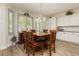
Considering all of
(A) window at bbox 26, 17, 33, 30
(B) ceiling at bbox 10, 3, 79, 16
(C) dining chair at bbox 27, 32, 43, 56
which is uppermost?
(B) ceiling at bbox 10, 3, 79, 16

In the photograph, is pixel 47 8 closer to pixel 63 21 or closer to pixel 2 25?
pixel 63 21

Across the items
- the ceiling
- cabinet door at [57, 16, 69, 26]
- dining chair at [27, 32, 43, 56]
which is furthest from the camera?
cabinet door at [57, 16, 69, 26]

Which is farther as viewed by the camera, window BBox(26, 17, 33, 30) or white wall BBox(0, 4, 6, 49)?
white wall BBox(0, 4, 6, 49)

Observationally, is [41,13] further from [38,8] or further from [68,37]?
[68,37]

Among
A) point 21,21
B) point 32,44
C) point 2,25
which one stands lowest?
point 32,44

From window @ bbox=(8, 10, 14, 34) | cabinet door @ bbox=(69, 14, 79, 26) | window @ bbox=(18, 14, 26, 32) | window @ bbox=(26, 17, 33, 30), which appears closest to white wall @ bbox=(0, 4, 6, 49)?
window @ bbox=(8, 10, 14, 34)

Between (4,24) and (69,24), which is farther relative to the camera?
(69,24)

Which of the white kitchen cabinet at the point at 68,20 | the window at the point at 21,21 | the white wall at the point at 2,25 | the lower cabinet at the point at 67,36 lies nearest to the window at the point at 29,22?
the window at the point at 21,21

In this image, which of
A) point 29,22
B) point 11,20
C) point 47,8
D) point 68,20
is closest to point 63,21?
point 68,20

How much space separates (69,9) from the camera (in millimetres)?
2795

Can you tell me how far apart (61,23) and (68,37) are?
56cm

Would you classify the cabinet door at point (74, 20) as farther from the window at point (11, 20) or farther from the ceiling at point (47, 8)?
the window at point (11, 20)

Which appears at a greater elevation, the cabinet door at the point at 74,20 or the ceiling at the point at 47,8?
the ceiling at the point at 47,8

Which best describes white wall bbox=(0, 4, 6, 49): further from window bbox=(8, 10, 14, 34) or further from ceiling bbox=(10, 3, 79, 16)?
ceiling bbox=(10, 3, 79, 16)
